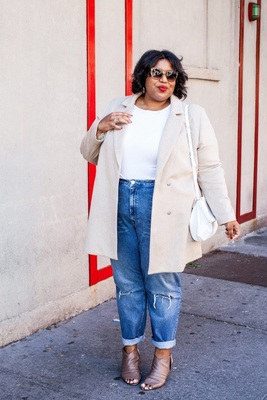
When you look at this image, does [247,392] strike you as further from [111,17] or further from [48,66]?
[111,17]

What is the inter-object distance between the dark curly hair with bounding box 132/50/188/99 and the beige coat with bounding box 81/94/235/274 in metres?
0.08

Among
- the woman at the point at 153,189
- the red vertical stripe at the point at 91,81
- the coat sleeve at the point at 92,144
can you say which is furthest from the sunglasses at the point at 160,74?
the red vertical stripe at the point at 91,81

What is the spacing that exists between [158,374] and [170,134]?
129 centimetres

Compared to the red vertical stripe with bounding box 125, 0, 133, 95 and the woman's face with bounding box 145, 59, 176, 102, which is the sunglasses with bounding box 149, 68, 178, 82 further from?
the red vertical stripe with bounding box 125, 0, 133, 95

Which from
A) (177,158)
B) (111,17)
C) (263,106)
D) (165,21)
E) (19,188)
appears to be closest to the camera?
(177,158)

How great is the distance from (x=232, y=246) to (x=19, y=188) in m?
3.49

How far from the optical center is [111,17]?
4711 millimetres

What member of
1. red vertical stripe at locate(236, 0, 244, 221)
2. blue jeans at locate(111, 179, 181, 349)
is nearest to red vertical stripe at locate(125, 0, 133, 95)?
blue jeans at locate(111, 179, 181, 349)

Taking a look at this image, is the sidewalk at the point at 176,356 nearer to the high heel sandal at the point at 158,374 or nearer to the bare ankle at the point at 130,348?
the high heel sandal at the point at 158,374

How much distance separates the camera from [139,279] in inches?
134

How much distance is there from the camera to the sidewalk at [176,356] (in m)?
3.36

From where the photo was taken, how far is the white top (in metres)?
3.18

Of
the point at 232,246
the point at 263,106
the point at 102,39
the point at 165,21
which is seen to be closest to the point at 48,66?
the point at 102,39

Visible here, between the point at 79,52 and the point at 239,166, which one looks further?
the point at 239,166
